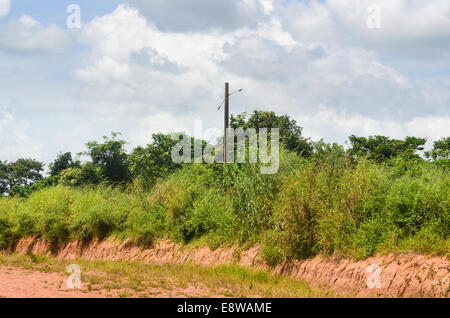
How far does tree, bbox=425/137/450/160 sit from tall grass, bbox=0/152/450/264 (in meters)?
21.3

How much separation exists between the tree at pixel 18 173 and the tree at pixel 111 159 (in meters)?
19.3

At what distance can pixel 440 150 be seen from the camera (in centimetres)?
3834

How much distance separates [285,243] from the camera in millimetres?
15383

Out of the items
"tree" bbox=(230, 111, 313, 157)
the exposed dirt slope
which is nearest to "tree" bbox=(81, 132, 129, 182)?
"tree" bbox=(230, 111, 313, 157)

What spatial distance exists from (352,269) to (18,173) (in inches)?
2102

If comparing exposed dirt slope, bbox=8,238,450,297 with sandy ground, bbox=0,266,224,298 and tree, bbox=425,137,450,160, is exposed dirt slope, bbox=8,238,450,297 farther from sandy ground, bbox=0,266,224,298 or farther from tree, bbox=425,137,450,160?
tree, bbox=425,137,450,160

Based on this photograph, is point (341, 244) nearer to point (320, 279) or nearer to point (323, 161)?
point (320, 279)

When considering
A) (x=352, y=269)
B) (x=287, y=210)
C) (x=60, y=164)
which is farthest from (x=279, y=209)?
(x=60, y=164)

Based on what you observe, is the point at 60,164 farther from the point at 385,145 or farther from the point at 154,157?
the point at 385,145

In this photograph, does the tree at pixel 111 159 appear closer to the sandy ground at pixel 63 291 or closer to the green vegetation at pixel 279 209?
the green vegetation at pixel 279 209

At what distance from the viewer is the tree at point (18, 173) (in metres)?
58.5

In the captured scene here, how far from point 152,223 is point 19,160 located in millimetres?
45081

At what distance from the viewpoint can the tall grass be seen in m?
13.5

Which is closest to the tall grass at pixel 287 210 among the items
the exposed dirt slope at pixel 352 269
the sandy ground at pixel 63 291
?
the exposed dirt slope at pixel 352 269
